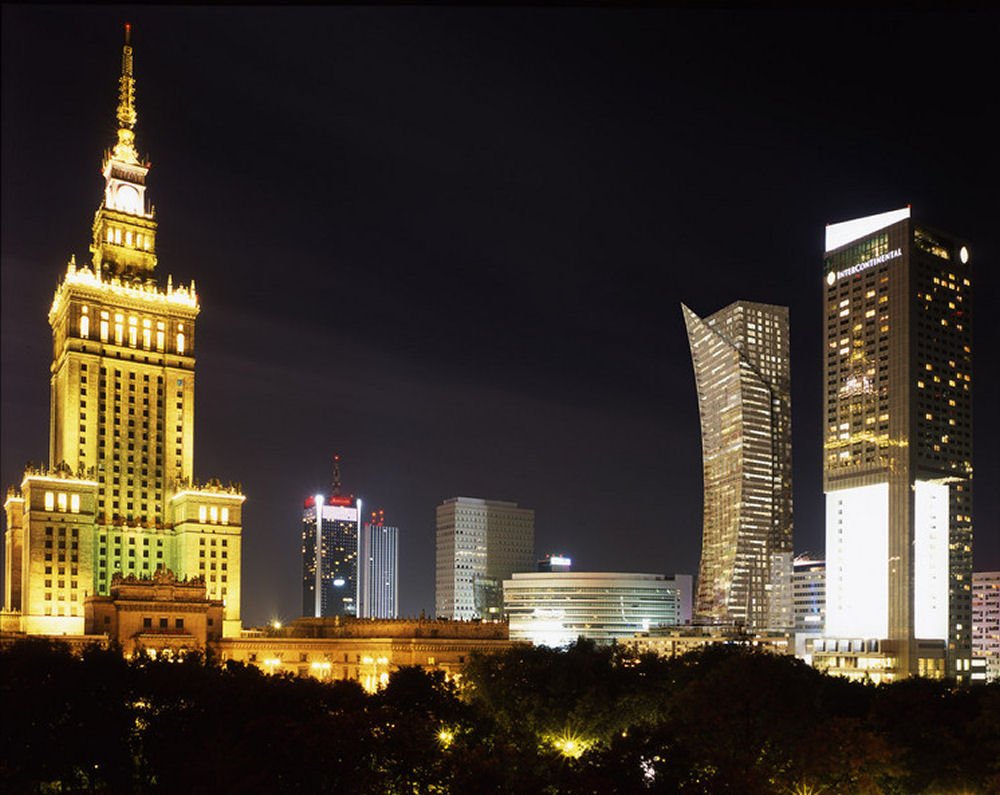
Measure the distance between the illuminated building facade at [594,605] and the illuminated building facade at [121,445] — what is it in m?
82.4

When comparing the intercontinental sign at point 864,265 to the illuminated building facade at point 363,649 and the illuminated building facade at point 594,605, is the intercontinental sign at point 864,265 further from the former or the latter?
the illuminated building facade at point 363,649

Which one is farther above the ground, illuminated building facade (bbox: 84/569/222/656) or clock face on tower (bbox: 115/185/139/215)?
clock face on tower (bbox: 115/185/139/215)

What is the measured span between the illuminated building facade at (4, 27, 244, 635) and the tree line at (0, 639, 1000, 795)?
37266 mm

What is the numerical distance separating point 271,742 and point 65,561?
59.9m

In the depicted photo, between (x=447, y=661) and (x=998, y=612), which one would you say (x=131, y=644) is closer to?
(x=447, y=661)

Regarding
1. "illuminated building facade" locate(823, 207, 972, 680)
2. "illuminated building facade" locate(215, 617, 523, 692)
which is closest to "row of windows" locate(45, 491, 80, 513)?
"illuminated building facade" locate(215, 617, 523, 692)

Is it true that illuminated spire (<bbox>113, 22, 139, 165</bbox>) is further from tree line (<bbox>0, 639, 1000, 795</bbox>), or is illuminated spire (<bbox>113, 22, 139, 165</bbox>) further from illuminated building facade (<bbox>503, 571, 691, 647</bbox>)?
illuminated building facade (<bbox>503, 571, 691, 647</bbox>)

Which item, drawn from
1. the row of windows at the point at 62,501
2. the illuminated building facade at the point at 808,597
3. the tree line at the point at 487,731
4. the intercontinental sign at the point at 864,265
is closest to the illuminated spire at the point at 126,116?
the row of windows at the point at 62,501

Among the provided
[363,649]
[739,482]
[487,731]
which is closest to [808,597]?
[739,482]

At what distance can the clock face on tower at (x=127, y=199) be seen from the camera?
323 ft

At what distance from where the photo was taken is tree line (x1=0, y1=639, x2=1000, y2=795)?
2925 centimetres

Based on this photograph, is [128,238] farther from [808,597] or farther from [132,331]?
[808,597]

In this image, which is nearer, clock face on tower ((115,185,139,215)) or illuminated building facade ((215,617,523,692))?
illuminated building facade ((215,617,523,692))

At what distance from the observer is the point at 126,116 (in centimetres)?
9912
